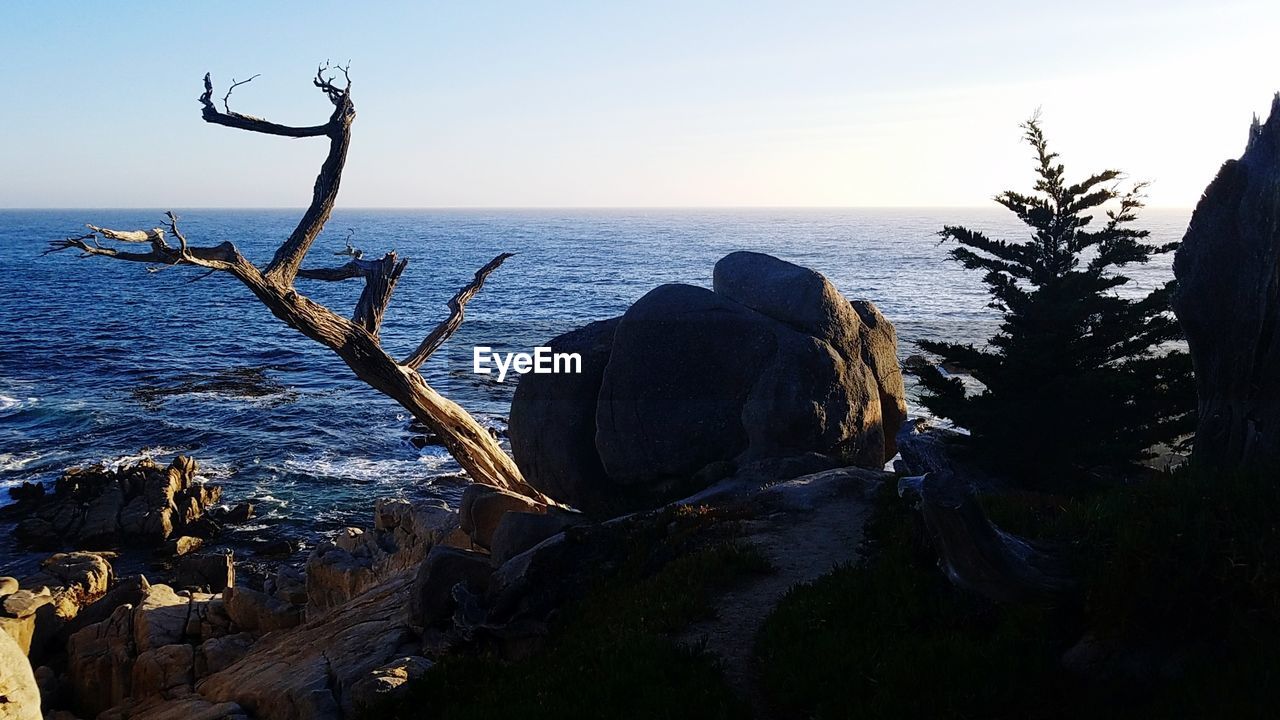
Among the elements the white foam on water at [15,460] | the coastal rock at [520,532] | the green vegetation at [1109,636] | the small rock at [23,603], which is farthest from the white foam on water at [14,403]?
the green vegetation at [1109,636]

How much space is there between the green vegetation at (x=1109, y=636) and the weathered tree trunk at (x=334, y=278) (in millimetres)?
11928

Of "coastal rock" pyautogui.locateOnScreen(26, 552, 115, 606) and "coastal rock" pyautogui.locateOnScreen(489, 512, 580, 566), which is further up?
"coastal rock" pyautogui.locateOnScreen(489, 512, 580, 566)

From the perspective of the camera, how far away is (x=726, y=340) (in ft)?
65.7

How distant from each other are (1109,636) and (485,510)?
13720 millimetres

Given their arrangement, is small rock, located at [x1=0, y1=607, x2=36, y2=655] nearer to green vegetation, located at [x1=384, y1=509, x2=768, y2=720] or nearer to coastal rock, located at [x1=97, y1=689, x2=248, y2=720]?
coastal rock, located at [x1=97, y1=689, x2=248, y2=720]

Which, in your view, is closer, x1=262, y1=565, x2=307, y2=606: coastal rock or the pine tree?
the pine tree

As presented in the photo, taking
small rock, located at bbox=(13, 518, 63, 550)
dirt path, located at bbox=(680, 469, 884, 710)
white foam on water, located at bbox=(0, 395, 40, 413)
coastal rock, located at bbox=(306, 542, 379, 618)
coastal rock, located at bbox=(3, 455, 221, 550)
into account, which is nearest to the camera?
dirt path, located at bbox=(680, 469, 884, 710)

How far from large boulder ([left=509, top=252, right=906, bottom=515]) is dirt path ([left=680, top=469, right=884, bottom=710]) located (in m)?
3.42

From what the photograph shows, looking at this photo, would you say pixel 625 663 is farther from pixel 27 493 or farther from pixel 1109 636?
pixel 27 493

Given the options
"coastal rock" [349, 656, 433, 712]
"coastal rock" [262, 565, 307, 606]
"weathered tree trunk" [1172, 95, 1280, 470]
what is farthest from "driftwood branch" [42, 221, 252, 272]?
"weathered tree trunk" [1172, 95, 1280, 470]

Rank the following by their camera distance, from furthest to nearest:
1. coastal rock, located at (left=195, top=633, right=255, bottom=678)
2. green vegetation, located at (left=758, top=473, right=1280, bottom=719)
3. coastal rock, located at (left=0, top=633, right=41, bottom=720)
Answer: coastal rock, located at (left=195, top=633, right=255, bottom=678), coastal rock, located at (left=0, top=633, right=41, bottom=720), green vegetation, located at (left=758, top=473, right=1280, bottom=719)

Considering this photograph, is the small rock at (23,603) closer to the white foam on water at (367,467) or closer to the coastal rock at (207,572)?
the coastal rock at (207,572)

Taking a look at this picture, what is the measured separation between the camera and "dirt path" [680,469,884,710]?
9297mm

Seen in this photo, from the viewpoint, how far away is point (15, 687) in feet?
36.7
